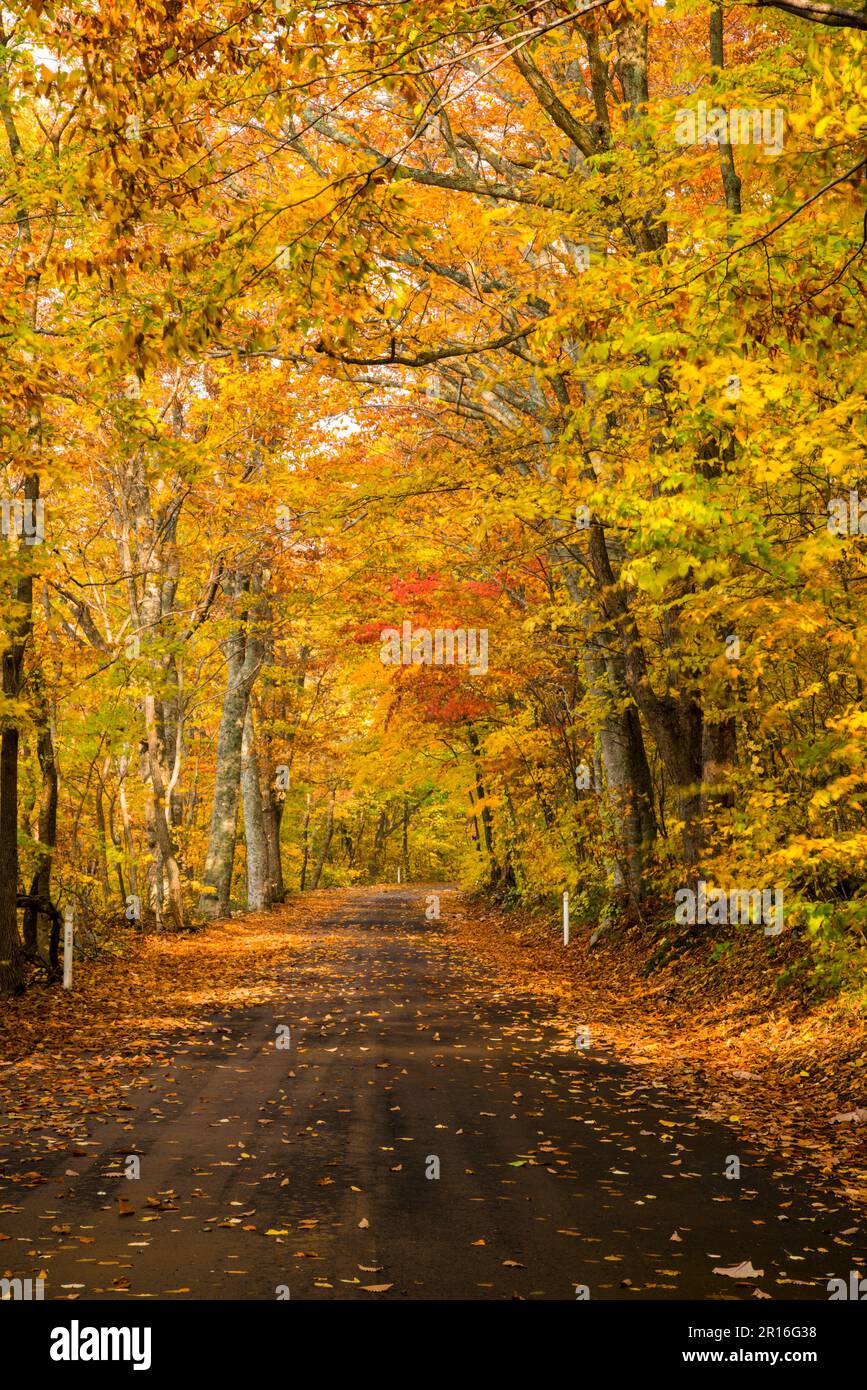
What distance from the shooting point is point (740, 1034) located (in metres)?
11.6

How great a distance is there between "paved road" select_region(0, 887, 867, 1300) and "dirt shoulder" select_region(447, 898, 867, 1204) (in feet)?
1.30

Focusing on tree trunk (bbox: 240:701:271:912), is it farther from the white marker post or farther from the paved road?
the paved road

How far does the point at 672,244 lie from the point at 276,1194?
25.2 feet

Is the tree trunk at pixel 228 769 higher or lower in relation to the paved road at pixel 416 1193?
higher

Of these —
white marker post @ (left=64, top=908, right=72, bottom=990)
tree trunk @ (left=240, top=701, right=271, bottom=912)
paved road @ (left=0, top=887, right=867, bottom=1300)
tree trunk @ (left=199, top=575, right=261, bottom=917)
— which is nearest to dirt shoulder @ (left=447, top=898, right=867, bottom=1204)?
paved road @ (left=0, top=887, right=867, bottom=1300)

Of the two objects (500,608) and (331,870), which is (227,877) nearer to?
(500,608)

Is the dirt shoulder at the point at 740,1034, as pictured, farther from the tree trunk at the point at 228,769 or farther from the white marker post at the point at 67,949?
the tree trunk at the point at 228,769

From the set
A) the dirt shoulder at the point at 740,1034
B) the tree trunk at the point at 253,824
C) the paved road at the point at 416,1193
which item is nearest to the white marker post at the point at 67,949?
the paved road at the point at 416,1193

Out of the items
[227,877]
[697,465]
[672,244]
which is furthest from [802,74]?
[227,877]

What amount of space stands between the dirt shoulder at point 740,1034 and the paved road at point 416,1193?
0.40 meters

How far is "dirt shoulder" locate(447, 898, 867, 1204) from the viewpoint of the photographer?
321 inches

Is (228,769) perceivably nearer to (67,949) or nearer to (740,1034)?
(67,949)

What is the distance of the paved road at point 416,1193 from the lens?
5.14 m

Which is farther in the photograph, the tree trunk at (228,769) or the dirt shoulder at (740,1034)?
the tree trunk at (228,769)
